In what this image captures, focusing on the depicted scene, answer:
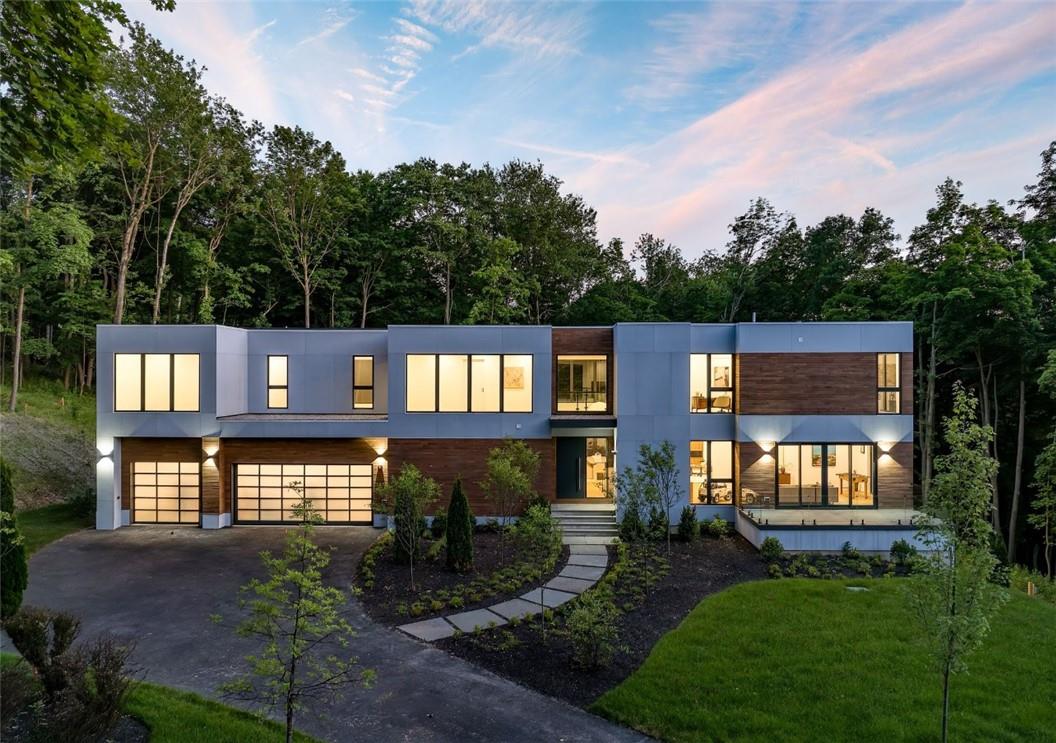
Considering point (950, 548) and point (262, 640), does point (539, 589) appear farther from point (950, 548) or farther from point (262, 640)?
point (950, 548)

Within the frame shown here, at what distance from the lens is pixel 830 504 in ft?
54.5

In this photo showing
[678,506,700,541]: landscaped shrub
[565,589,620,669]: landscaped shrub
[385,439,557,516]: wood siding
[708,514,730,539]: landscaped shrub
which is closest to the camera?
[565,589,620,669]: landscaped shrub

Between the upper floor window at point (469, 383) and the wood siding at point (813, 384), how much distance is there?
729 centimetres

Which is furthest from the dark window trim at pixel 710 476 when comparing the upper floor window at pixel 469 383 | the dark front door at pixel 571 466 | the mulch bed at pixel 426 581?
the upper floor window at pixel 469 383

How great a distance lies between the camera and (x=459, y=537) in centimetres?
1262

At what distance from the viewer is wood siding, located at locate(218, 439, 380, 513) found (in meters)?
17.0

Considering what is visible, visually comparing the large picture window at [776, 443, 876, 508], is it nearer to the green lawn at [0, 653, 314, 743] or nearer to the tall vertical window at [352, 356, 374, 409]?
the tall vertical window at [352, 356, 374, 409]

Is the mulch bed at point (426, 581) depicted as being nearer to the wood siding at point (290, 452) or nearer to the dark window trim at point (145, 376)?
the wood siding at point (290, 452)

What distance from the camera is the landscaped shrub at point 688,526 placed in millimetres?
15516

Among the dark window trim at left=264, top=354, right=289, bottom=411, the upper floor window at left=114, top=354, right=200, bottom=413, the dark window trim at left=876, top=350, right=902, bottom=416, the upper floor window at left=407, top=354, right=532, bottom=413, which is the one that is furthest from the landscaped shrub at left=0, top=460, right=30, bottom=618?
the dark window trim at left=876, top=350, right=902, bottom=416

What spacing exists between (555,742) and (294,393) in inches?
613

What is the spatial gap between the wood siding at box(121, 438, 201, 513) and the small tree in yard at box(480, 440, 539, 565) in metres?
9.77

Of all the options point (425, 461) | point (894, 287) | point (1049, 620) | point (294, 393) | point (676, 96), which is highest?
point (676, 96)

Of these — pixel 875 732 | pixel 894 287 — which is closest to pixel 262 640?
pixel 875 732
